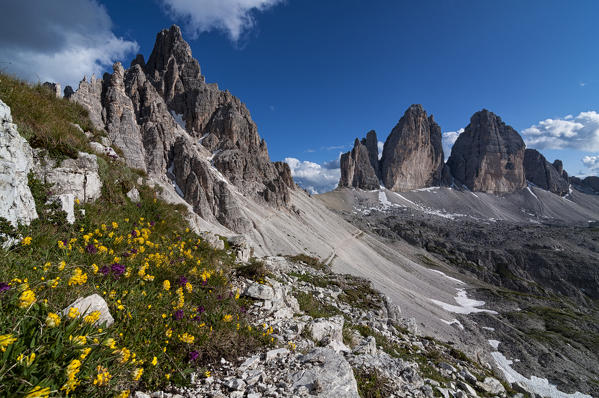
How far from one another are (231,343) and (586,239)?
20159cm

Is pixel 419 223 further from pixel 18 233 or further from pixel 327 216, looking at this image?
pixel 18 233

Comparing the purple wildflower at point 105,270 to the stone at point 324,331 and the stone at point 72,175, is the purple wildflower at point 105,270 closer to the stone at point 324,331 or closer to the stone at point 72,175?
the stone at point 72,175

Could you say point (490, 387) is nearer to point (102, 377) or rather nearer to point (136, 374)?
point (136, 374)

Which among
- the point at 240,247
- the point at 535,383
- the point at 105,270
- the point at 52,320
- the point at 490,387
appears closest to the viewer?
the point at 52,320

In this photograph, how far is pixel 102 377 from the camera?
2.93m

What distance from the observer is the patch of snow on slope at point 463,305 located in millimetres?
55688

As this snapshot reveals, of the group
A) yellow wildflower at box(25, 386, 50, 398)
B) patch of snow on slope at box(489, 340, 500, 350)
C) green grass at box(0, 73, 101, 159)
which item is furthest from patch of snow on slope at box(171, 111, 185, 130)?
yellow wildflower at box(25, 386, 50, 398)

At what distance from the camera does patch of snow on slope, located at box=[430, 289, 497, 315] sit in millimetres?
55688

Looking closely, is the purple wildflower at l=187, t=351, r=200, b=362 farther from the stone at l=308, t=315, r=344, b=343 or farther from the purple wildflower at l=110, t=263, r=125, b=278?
the stone at l=308, t=315, r=344, b=343

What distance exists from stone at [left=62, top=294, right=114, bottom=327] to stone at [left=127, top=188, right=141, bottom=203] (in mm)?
6158

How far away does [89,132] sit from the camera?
11.8 metres

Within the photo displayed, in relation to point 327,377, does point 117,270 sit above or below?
above

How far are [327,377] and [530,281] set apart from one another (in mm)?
128850

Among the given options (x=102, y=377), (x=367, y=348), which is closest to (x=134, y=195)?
(x=102, y=377)
